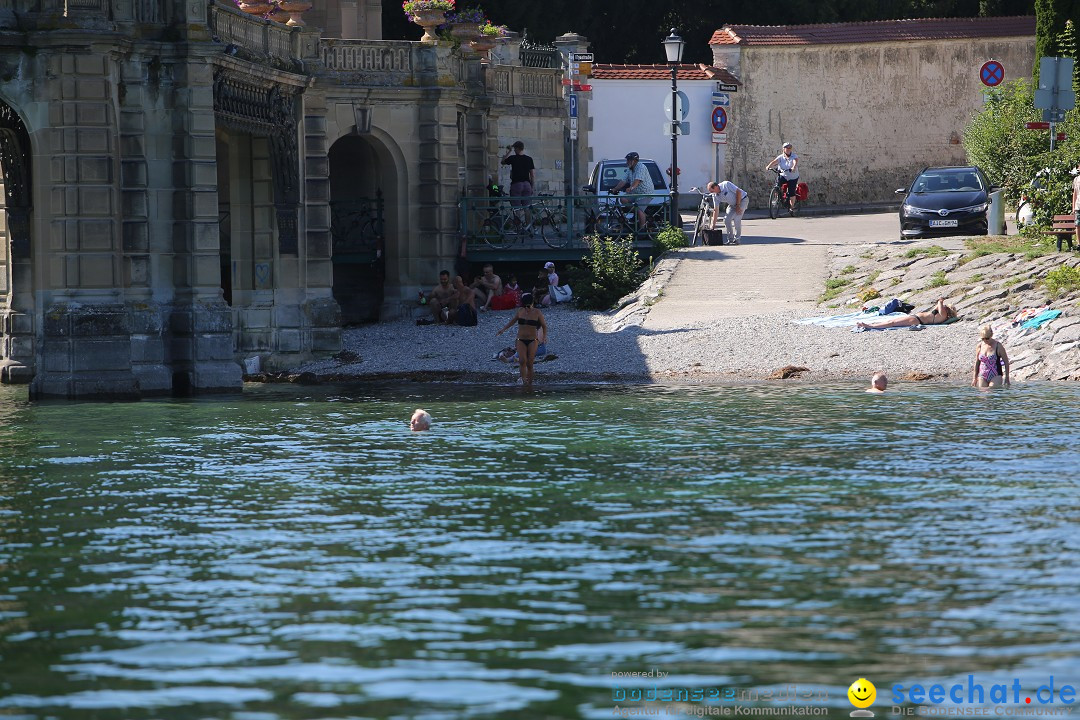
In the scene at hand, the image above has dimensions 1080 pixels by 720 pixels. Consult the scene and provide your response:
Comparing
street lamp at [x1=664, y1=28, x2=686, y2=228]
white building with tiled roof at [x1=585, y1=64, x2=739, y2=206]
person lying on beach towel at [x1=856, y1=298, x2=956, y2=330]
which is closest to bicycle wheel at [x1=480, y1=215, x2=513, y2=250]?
street lamp at [x1=664, y1=28, x2=686, y2=228]

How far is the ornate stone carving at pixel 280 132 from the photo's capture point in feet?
80.8

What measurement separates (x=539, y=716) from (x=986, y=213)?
26603 mm

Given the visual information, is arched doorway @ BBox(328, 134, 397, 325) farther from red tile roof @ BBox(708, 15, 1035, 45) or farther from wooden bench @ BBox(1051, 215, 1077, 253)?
red tile roof @ BBox(708, 15, 1035, 45)

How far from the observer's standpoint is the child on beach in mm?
21641

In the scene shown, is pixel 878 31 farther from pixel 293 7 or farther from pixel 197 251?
pixel 197 251

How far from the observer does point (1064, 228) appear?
27688 millimetres

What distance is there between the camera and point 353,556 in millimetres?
12000

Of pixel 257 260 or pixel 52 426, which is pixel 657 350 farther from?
pixel 52 426

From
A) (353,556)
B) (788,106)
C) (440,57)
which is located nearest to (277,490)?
(353,556)

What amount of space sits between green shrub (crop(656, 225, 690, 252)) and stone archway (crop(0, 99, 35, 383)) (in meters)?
12.9

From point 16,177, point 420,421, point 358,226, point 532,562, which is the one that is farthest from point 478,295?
point 532,562

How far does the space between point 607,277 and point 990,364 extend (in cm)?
1075

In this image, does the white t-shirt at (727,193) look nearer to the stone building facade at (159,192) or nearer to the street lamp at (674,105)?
the street lamp at (674,105)

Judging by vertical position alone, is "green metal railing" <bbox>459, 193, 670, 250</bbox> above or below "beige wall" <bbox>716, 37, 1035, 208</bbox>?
below
